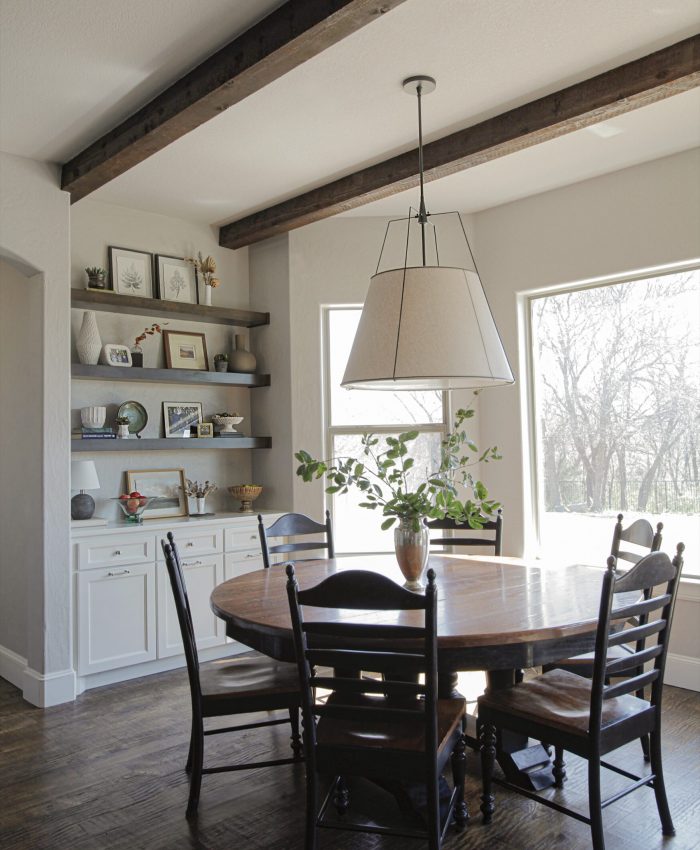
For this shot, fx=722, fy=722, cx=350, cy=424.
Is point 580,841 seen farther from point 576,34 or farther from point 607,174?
point 607,174

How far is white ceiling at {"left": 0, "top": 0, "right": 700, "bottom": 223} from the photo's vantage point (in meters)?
2.64

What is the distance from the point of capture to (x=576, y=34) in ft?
9.11

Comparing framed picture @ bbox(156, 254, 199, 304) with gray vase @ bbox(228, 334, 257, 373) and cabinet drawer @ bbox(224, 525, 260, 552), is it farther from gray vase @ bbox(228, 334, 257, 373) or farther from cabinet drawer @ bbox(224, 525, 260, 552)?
cabinet drawer @ bbox(224, 525, 260, 552)

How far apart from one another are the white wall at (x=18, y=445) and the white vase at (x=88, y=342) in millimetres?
319

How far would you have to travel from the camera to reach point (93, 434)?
4.32m

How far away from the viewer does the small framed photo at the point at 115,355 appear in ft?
14.5

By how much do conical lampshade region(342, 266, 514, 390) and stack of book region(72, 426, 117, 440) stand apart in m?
2.26

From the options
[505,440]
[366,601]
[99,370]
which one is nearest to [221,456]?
[99,370]

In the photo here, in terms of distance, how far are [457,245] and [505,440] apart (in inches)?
54.3

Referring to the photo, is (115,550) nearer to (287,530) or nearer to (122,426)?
(122,426)

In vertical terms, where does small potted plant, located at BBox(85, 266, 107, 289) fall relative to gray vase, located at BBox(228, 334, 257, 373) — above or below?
above

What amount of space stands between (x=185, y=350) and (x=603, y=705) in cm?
349

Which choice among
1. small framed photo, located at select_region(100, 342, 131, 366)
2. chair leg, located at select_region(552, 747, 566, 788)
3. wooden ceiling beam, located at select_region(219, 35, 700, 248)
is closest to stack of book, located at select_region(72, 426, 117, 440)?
small framed photo, located at select_region(100, 342, 131, 366)

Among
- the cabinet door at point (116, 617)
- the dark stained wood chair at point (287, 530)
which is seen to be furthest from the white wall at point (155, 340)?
the dark stained wood chair at point (287, 530)
